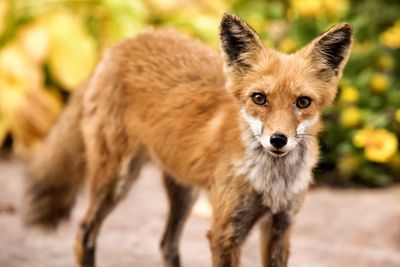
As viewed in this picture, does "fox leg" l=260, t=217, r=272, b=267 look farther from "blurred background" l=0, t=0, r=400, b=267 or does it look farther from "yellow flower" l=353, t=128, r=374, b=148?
"yellow flower" l=353, t=128, r=374, b=148

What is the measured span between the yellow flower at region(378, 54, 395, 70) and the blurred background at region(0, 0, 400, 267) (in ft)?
0.05

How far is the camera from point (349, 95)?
629 centimetres

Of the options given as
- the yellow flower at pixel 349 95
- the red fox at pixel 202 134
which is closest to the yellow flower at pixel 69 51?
the yellow flower at pixel 349 95

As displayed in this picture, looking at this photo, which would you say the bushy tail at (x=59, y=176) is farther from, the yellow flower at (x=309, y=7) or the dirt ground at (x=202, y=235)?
the yellow flower at (x=309, y=7)

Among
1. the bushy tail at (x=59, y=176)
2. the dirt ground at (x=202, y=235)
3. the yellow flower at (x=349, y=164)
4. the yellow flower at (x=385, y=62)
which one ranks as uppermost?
the yellow flower at (x=385, y=62)

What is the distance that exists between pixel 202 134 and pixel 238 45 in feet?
2.15

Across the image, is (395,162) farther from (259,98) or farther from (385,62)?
(259,98)

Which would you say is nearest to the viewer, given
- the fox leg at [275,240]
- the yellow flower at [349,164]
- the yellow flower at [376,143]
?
the fox leg at [275,240]

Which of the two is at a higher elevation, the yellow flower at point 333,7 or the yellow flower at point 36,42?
the yellow flower at point 333,7

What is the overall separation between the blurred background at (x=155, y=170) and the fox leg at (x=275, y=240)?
0.98m

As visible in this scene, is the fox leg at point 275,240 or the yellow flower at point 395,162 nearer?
the fox leg at point 275,240

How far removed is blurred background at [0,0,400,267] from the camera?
5156 millimetres

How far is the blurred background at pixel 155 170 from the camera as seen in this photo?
516 centimetres

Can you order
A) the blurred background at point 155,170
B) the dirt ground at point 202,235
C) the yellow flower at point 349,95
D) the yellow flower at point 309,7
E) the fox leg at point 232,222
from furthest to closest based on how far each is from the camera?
the yellow flower at point 309,7
the yellow flower at point 349,95
the blurred background at point 155,170
the dirt ground at point 202,235
the fox leg at point 232,222
